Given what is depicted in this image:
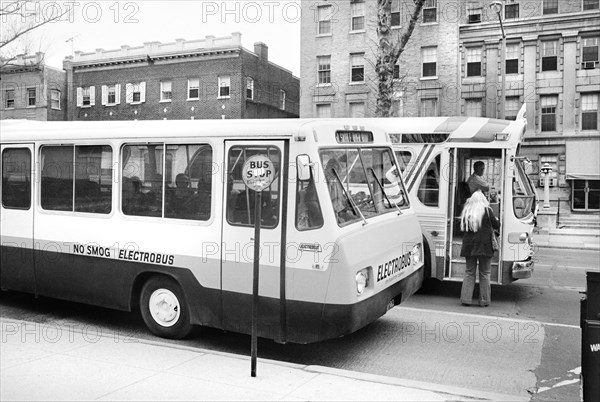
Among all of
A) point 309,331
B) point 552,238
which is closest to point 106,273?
point 309,331

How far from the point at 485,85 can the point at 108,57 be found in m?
26.8

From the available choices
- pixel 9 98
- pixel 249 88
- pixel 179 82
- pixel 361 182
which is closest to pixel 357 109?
pixel 249 88

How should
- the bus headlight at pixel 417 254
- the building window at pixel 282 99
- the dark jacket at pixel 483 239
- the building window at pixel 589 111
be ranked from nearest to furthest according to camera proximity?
the bus headlight at pixel 417 254 → the dark jacket at pixel 483 239 → the building window at pixel 589 111 → the building window at pixel 282 99

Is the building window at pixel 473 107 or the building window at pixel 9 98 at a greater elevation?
the building window at pixel 9 98

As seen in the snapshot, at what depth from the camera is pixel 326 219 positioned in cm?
620

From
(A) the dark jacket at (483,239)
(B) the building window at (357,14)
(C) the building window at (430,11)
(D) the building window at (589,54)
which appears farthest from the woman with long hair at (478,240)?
(B) the building window at (357,14)

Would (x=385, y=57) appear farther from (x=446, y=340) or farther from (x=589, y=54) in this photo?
(x=589, y=54)

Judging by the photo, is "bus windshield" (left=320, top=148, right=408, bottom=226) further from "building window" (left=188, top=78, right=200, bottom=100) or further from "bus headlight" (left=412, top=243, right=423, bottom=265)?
"building window" (left=188, top=78, right=200, bottom=100)

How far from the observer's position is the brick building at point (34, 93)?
45.9 metres

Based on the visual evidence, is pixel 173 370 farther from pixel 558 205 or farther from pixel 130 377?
pixel 558 205

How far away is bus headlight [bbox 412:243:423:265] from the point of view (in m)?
7.74

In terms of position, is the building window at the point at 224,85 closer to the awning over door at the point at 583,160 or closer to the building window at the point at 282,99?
the building window at the point at 282,99

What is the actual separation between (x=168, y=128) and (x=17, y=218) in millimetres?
3094

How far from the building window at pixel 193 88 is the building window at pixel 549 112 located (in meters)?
21.8
